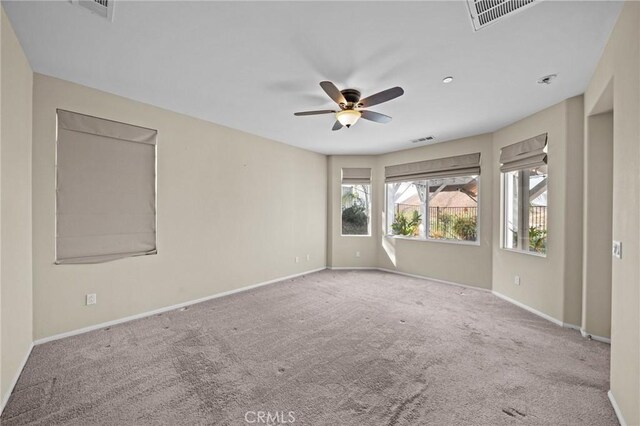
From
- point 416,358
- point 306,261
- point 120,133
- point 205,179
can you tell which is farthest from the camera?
point 306,261

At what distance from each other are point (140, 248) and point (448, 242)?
Result: 4.78 m

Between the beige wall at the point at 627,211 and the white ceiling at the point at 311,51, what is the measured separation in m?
0.26

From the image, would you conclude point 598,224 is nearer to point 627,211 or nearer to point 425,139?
point 627,211

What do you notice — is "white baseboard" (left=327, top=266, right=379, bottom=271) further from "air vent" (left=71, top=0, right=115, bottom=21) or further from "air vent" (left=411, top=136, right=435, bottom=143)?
"air vent" (left=71, top=0, right=115, bottom=21)

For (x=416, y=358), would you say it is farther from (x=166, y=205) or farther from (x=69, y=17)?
(x=69, y=17)

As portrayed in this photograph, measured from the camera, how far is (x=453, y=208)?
4.98 m

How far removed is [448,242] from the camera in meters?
4.90

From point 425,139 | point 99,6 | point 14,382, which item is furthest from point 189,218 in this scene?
point 425,139

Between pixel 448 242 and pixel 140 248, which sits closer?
pixel 140 248

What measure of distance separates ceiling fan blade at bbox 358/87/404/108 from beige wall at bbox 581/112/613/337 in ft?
7.08

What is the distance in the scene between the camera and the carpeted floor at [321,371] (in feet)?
5.65

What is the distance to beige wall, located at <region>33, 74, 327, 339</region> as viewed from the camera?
261 centimetres

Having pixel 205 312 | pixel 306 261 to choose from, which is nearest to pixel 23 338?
pixel 205 312

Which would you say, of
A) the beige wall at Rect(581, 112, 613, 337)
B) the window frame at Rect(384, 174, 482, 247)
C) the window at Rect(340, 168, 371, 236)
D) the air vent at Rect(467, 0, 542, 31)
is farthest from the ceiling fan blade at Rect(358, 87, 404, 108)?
the window at Rect(340, 168, 371, 236)
